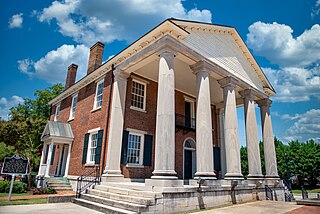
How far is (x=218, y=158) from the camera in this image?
17.3 m

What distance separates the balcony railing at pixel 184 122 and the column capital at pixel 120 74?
189 inches

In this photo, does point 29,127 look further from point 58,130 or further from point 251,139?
point 251,139

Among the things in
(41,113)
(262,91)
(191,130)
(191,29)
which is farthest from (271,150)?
(41,113)

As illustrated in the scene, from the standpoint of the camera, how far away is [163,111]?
8.42 metres

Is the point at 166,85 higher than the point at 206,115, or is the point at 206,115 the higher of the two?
the point at 166,85

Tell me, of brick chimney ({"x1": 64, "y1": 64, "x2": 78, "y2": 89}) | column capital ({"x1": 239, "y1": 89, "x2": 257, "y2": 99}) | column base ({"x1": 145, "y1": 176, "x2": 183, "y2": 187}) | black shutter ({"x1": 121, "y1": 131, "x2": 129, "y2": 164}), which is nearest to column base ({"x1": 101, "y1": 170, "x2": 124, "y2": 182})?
black shutter ({"x1": 121, "y1": 131, "x2": 129, "y2": 164})

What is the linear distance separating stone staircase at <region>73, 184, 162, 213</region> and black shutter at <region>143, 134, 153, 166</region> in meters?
3.31

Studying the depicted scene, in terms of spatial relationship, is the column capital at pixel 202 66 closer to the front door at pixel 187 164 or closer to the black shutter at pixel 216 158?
the front door at pixel 187 164

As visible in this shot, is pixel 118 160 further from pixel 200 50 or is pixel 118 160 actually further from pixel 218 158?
pixel 218 158

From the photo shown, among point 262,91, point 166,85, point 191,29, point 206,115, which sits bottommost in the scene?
point 206,115

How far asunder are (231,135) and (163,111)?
15.7 ft

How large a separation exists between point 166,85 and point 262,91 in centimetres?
1034

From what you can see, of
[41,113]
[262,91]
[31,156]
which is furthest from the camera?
[41,113]

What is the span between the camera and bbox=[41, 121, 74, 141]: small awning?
14.5m
